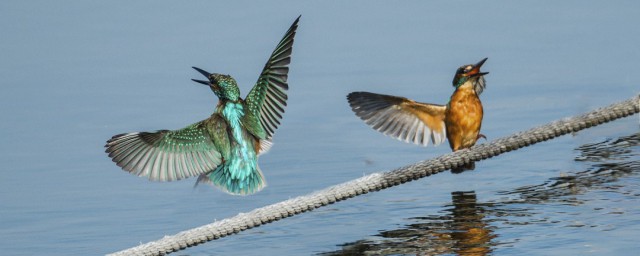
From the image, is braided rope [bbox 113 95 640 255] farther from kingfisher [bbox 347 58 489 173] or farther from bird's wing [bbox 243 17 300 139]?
bird's wing [bbox 243 17 300 139]

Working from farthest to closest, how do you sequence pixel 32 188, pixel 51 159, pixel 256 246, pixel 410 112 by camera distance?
pixel 51 159
pixel 32 188
pixel 256 246
pixel 410 112

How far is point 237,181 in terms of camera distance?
737 cm

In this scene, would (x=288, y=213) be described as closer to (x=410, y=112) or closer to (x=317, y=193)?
(x=317, y=193)

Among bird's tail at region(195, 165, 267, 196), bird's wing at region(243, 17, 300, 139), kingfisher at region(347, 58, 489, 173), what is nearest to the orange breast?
kingfisher at region(347, 58, 489, 173)

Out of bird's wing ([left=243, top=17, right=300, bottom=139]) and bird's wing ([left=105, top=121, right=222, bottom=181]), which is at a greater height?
bird's wing ([left=243, top=17, right=300, bottom=139])

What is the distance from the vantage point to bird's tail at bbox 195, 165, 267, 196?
Result: 24.1 feet

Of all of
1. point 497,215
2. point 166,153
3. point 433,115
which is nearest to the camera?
point 166,153

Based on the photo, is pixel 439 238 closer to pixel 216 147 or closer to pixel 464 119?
pixel 464 119

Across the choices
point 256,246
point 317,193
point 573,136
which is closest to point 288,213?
point 317,193

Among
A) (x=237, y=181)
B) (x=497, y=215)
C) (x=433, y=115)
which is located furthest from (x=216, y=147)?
(x=497, y=215)

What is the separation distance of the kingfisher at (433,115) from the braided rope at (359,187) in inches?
7.3

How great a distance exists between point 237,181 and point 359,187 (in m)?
0.90

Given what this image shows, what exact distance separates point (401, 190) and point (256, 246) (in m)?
1.62

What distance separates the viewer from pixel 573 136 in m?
11.8
